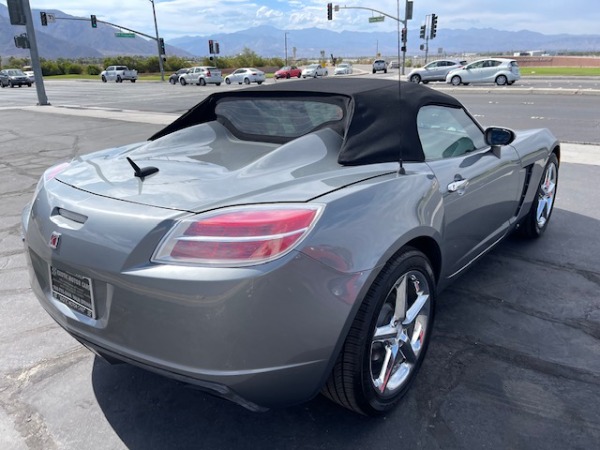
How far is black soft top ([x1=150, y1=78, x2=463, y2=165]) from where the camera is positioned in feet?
8.19

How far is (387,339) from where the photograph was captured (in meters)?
2.29

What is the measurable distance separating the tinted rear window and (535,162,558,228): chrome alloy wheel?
2363 mm

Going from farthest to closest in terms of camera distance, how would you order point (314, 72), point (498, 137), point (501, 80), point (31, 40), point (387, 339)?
point (314, 72) → point (501, 80) → point (31, 40) → point (498, 137) → point (387, 339)

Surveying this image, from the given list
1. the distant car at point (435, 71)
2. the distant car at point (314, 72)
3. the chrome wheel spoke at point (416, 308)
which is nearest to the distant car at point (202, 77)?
the distant car at point (314, 72)

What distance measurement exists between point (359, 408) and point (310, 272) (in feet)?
2.47

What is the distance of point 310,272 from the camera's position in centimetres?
182

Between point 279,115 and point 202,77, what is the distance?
41.7 meters

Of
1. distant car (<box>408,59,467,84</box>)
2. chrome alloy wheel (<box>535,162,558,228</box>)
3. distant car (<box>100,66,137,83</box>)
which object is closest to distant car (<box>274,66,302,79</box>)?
distant car (<box>100,66,137,83</box>)

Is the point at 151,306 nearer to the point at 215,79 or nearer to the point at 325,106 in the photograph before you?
the point at 325,106

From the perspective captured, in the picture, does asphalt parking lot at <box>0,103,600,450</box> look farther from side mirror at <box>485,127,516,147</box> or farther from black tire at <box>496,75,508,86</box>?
black tire at <box>496,75,508,86</box>

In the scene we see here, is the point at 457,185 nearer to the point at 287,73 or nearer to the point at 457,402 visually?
the point at 457,402

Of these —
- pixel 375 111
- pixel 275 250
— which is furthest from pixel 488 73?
pixel 275 250

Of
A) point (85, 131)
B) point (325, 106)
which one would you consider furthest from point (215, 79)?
point (325, 106)

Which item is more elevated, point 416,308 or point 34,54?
point 34,54
